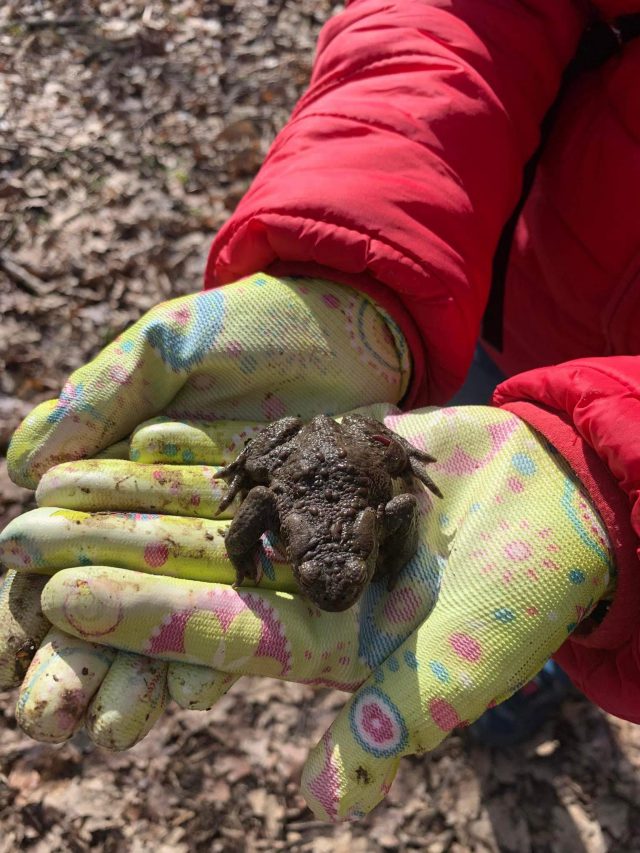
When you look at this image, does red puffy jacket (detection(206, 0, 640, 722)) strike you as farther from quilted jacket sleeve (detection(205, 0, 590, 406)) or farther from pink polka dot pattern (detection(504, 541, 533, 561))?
pink polka dot pattern (detection(504, 541, 533, 561))

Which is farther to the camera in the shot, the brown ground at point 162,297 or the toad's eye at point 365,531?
the brown ground at point 162,297

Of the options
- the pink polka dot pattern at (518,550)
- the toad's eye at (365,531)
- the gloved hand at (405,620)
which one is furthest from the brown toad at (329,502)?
the pink polka dot pattern at (518,550)

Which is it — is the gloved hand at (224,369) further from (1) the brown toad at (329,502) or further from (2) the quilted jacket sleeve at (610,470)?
(2) the quilted jacket sleeve at (610,470)

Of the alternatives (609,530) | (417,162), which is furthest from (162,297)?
(609,530)

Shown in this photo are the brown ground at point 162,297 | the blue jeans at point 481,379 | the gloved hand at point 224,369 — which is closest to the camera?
the gloved hand at point 224,369

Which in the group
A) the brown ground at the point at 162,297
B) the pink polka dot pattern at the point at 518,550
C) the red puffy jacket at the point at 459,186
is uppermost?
the red puffy jacket at the point at 459,186

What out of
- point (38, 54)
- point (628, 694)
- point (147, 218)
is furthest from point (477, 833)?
point (38, 54)

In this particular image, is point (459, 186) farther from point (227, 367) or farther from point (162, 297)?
point (162, 297)
